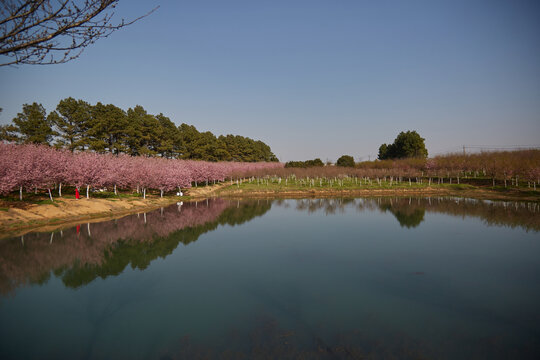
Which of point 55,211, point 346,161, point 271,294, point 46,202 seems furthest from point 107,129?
point 346,161

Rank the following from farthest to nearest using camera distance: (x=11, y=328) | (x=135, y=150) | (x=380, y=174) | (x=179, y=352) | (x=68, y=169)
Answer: (x=380, y=174) → (x=135, y=150) → (x=68, y=169) → (x=11, y=328) → (x=179, y=352)

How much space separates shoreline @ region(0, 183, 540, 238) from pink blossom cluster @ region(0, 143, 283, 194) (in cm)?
280

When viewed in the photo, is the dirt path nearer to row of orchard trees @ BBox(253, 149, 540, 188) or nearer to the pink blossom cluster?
the pink blossom cluster

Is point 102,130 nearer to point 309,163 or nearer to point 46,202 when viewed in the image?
point 46,202

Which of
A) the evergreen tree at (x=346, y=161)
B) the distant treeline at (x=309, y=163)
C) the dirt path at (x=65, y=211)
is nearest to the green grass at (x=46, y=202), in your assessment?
the dirt path at (x=65, y=211)

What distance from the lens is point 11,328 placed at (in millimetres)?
9508

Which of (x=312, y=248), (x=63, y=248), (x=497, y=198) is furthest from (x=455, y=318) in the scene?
(x=497, y=198)

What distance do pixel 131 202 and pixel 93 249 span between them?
22.9 metres

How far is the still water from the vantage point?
8.44m

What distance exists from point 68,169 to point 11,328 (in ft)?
105

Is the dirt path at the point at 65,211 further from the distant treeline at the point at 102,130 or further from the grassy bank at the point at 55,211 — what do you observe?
the distant treeline at the point at 102,130

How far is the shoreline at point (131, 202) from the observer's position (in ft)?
87.1

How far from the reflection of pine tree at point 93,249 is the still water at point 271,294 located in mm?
141

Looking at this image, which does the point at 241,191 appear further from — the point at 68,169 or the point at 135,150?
the point at 68,169
